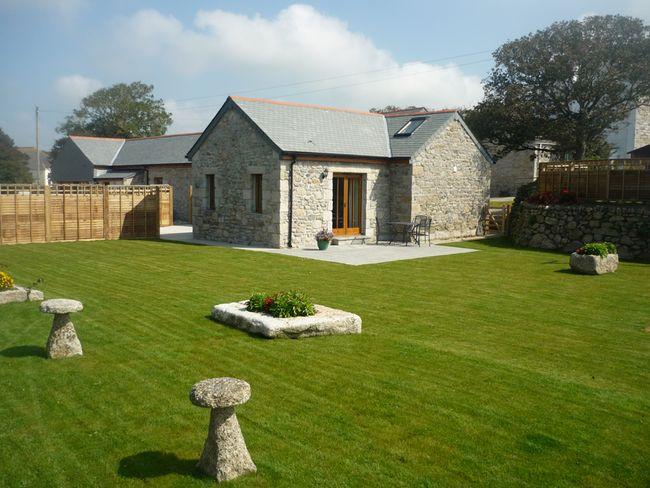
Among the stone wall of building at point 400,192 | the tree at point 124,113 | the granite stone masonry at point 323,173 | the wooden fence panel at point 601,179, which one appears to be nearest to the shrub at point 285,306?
the granite stone masonry at point 323,173

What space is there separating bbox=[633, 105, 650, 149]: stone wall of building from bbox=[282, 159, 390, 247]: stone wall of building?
27835 mm

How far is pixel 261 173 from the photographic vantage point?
20.6m

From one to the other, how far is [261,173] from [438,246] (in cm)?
708

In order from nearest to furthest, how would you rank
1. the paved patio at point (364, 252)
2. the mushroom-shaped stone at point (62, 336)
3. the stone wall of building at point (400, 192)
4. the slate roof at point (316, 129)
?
the mushroom-shaped stone at point (62, 336) < the paved patio at point (364, 252) < the slate roof at point (316, 129) < the stone wall of building at point (400, 192)

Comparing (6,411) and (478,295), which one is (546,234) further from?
(6,411)

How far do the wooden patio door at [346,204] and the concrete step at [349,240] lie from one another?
386 mm

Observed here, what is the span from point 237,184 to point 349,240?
4.68m

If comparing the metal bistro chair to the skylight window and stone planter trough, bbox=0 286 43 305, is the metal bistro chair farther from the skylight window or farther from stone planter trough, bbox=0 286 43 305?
stone planter trough, bbox=0 286 43 305

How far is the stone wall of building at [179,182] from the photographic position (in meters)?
32.2

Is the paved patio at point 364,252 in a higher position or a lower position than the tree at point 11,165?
lower

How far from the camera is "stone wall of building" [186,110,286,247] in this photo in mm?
20234

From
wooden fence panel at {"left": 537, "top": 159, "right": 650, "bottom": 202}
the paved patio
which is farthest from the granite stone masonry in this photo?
wooden fence panel at {"left": 537, "top": 159, "right": 650, "bottom": 202}

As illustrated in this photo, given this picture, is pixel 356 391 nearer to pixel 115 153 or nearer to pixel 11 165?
pixel 115 153

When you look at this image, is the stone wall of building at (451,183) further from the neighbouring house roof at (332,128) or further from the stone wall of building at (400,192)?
the neighbouring house roof at (332,128)
